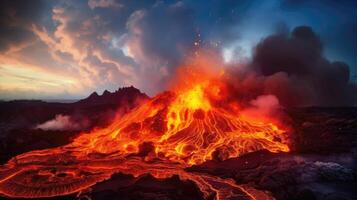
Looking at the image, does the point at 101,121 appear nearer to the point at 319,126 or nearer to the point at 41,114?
the point at 41,114

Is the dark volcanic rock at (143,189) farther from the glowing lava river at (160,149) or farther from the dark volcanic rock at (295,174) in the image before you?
the dark volcanic rock at (295,174)

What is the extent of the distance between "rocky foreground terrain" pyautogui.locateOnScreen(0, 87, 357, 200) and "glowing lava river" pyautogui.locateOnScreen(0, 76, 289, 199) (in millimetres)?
1226

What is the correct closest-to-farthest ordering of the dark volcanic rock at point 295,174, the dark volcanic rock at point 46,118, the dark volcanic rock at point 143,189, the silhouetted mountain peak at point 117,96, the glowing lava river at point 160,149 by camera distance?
the dark volcanic rock at point 295,174 < the dark volcanic rock at point 143,189 < the glowing lava river at point 160,149 < the dark volcanic rock at point 46,118 < the silhouetted mountain peak at point 117,96

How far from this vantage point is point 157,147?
113ft

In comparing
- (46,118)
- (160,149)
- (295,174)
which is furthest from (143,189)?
(46,118)

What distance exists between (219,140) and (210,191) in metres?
14.4

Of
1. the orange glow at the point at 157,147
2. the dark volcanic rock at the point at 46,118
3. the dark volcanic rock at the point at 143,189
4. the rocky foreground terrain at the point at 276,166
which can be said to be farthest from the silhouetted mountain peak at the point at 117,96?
the dark volcanic rock at the point at 143,189

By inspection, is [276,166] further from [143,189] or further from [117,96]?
[117,96]

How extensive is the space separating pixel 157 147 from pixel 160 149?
2.13ft

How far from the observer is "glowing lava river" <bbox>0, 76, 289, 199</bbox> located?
23.3m

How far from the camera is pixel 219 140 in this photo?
36.0 m

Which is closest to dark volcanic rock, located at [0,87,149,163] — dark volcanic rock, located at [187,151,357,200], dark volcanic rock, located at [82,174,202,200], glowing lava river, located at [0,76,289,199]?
glowing lava river, located at [0,76,289,199]

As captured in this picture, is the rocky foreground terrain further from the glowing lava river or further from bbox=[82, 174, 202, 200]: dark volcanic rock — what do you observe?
the glowing lava river

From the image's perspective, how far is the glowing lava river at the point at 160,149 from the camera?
76.3ft
